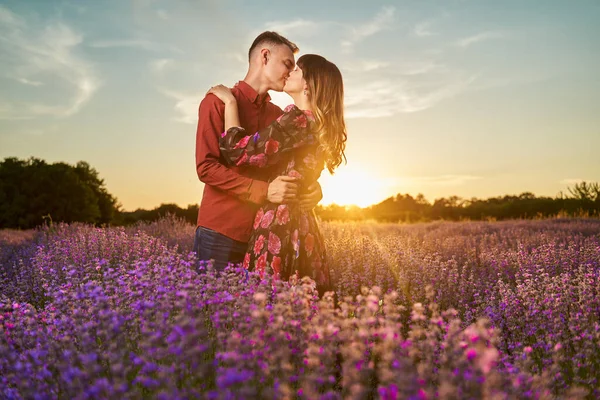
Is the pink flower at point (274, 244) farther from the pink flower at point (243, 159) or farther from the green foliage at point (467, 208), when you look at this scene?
the green foliage at point (467, 208)

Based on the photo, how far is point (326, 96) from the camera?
374cm

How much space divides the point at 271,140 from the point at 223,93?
68cm

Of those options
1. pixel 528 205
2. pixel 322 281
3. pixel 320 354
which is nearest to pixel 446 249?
pixel 322 281

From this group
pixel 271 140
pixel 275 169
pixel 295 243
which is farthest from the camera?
pixel 275 169

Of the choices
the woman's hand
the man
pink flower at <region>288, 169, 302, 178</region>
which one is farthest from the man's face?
pink flower at <region>288, 169, 302, 178</region>

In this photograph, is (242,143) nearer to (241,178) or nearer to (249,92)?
(241,178)

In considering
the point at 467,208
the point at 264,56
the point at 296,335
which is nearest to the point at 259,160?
the point at 264,56

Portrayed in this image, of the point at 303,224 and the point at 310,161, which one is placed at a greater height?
the point at 310,161

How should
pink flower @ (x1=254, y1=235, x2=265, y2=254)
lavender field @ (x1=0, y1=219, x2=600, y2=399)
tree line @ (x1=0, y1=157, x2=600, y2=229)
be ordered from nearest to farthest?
lavender field @ (x1=0, y1=219, x2=600, y2=399), pink flower @ (x1=254, y1=235, x2=265, y2=254), tree line @ (x1=0, y1=157, x2=600, y2=229)

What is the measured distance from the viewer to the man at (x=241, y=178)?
3.67 metres

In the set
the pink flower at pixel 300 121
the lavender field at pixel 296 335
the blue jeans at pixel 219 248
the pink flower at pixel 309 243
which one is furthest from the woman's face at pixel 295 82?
the lavender field at pixel 296 335

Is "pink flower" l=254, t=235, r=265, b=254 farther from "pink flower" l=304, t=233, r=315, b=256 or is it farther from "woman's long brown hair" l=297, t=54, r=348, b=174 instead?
"woman's long brown hair" l=297, t=54, r=348, b=174

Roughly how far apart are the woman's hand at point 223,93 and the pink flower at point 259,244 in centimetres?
107

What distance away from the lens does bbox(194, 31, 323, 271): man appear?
12.0 ft
